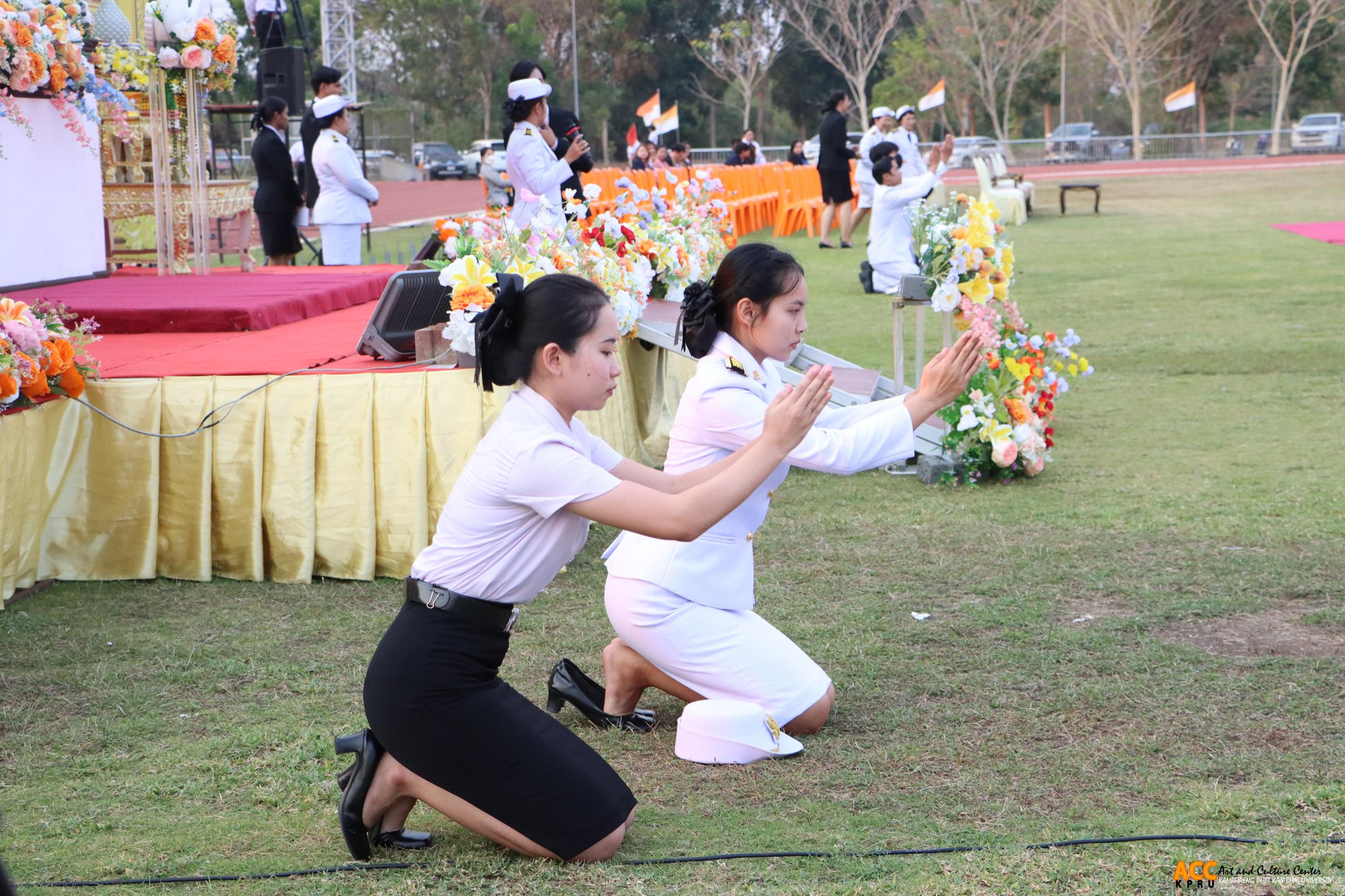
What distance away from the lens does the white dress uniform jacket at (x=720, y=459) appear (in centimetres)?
335

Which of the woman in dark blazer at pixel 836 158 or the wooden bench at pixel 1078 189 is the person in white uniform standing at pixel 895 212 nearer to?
the woman in dark blazer at pixel 836 158

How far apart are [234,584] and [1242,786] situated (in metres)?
3.59

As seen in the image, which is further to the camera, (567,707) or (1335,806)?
(567,707)

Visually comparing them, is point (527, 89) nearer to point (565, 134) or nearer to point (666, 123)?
point (565, 134)

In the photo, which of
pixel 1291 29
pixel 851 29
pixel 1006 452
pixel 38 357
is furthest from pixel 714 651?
pixel 1291 29

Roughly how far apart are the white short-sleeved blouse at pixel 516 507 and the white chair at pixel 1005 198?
66.6 feet

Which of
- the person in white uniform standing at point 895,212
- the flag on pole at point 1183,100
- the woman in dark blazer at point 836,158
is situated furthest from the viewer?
the flag on pole at point 1183,100

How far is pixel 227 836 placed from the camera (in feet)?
9.68

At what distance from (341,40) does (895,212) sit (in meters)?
26.2

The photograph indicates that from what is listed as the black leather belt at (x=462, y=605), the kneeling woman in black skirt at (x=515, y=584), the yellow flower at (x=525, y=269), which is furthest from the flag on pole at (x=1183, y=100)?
the black leather belt at (x=462, y=605)

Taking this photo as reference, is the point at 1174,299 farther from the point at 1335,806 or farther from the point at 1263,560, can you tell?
the point at 1335,806

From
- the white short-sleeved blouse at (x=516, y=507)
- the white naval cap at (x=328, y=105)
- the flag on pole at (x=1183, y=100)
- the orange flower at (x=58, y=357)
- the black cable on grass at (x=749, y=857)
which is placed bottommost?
the black cable on grass at (x=749, y=857)

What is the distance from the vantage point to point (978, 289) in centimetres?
614

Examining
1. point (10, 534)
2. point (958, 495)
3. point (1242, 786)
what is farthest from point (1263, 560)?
point (10, 534)
